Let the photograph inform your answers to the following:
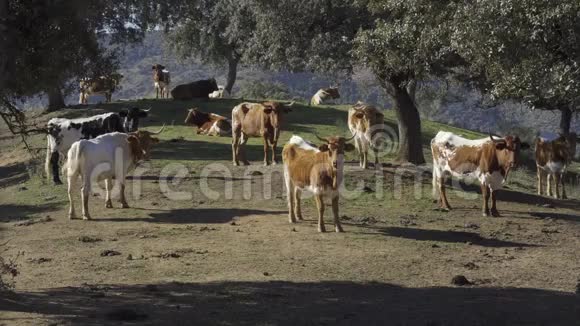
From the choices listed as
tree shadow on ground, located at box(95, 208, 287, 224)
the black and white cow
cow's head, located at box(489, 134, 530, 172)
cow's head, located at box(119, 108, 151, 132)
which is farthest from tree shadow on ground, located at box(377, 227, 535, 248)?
cow's head, located at box(119, 108, 151, 132)

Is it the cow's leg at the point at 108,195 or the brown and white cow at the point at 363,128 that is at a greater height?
the brown and white cow at the point at 363,128

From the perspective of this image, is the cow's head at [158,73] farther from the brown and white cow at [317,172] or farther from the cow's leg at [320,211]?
the cow's leg at [320,211]

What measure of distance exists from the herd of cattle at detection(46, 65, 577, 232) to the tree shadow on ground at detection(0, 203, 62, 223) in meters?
1.01

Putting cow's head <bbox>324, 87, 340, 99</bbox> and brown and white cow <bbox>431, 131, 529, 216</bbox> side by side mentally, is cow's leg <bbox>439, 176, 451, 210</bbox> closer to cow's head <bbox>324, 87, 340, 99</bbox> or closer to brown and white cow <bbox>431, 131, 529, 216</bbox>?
brown and white cow <bbox>431, 131, 529, 216</bbox>

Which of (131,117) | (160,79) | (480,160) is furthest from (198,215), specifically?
(160,79)

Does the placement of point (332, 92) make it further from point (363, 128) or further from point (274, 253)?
point (274, 253)

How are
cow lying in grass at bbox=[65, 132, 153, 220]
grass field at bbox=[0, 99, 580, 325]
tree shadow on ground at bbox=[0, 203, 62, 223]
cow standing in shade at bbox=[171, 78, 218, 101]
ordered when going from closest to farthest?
grass field at bbox=[0, 99, 580, 325], cow lying in grass at bbox=[65, 132, 153, 220], tree shadow on ground at bbox=[0, 203, 62, 223], cow standing in shade at bbox=[171, 78, 218, 101]

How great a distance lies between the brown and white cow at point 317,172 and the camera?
17.8m

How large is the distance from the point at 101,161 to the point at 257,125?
6.74 meters

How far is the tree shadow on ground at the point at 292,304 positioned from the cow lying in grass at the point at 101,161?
6.56 metres

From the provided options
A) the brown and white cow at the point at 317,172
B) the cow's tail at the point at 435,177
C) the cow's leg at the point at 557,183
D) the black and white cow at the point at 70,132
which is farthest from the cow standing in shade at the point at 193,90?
the brown and white cow at the point at 317,172

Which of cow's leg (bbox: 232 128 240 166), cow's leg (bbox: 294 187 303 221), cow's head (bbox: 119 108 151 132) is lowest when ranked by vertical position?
cow's leg (bbox: 294 187 303 221)

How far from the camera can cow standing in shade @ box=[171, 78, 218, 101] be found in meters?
40.2

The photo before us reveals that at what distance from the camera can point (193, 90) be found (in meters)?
40.7
